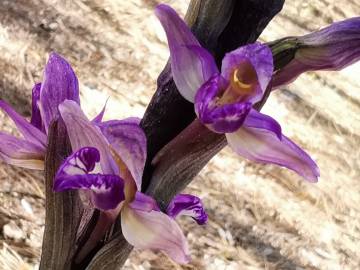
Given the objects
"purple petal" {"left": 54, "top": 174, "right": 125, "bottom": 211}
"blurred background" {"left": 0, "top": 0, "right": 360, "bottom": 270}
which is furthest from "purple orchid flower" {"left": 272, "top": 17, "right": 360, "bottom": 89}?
"blurred background" {"left": 0, "top": 0, "right": 360, "bottom": 270}

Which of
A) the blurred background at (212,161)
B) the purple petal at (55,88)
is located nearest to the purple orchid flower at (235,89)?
the purple petal at (55,88)

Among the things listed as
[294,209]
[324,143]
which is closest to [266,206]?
[294,209]

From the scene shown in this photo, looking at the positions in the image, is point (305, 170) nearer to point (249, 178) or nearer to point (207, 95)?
point (207, 95)

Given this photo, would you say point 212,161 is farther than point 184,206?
Yes

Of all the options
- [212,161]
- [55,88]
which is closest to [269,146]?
[55,88]

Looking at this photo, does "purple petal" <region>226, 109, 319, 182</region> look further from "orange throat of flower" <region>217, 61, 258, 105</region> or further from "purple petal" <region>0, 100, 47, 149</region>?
"purple petal" <region>0, 100, 47, 149</region>

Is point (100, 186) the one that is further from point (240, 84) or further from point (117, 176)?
point (240, 84)

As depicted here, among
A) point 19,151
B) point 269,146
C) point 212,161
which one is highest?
point 269,146
